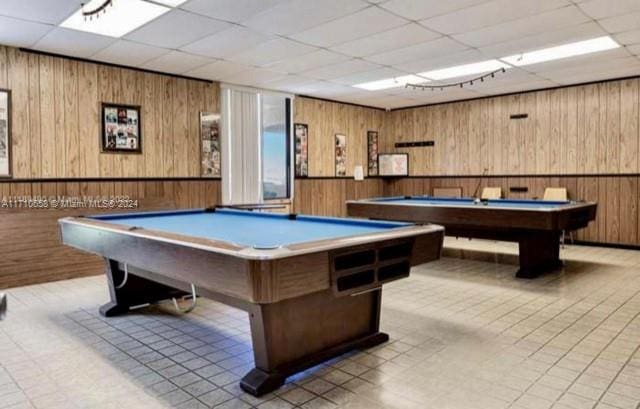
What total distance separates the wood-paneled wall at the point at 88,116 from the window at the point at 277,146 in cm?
137

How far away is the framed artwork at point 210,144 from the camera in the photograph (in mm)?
6648

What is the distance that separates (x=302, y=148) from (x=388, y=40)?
11.4 ft

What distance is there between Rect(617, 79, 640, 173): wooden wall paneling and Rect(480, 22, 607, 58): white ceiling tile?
2.61 m

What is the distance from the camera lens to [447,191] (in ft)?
29.0

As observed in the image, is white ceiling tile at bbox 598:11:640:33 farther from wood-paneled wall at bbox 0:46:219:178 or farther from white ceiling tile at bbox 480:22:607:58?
wood-paneled wall at bbox 0:46:219:178

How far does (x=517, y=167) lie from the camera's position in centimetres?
798

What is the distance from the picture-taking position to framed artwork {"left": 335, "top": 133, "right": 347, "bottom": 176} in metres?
8.76

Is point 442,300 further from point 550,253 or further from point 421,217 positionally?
point 550,253

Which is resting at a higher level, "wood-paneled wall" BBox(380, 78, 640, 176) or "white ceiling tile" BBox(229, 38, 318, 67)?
"white ceiling tile" BBox(229, 38, 318, 67)

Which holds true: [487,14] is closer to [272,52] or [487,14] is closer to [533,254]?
[272,52]

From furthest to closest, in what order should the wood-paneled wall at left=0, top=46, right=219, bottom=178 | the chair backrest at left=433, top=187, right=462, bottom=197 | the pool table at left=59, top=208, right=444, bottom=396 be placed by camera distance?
the chair backrest at left=433, top=187, right=462, bottom=197 → the wood-paneled wall at left=0, top=46, right=219, bottom=178 → the pool table at left=59, top=208, right=444, bottom=396

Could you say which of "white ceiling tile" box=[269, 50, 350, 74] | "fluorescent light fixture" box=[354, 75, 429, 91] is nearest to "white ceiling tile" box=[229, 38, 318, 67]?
"white ceiling tile" box=[269, 50, 350, 74]

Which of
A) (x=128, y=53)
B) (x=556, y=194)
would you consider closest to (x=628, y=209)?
(x=556, y=194)

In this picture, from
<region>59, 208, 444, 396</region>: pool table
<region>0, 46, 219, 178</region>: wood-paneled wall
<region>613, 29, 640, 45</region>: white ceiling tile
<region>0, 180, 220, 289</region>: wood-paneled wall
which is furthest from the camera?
<region>0, 46, 219, 178</region>: wood-paneled wall
